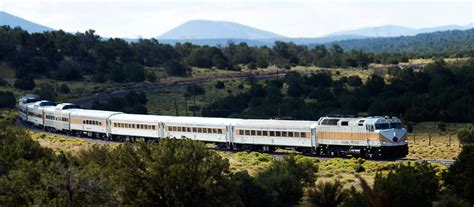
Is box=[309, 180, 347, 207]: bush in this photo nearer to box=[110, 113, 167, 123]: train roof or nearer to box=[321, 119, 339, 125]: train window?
box=[321, 119, 339, 125]: train window

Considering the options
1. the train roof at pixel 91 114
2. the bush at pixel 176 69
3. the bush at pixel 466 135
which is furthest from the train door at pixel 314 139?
the bush at pixel 176 69

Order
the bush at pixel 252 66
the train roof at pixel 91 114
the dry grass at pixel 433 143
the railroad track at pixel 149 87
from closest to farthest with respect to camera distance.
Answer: the dry grass at pixel 433 143, the train roof at pixel 91 114, the railroad track at pixel 149 87, the bush at pixel 252 66

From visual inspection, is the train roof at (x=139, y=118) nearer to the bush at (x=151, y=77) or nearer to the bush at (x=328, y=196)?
the bush at (x=328, y=196)

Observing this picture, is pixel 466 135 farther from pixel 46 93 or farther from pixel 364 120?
pixel 46 93

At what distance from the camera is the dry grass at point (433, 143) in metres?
50.3

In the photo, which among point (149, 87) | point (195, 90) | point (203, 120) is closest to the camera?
point (203, 120)

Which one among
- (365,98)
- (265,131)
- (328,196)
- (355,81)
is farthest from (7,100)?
(328,196)

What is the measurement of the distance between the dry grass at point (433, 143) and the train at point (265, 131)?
5.76m

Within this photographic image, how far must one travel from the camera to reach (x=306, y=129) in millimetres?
47500

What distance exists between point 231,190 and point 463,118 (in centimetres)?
4950

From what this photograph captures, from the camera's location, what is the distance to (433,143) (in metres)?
58.2

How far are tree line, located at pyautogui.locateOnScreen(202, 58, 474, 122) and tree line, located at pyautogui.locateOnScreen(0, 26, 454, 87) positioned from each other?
31.7 meters

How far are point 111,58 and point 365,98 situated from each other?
211 feet

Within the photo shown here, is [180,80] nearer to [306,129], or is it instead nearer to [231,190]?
[306,129]
